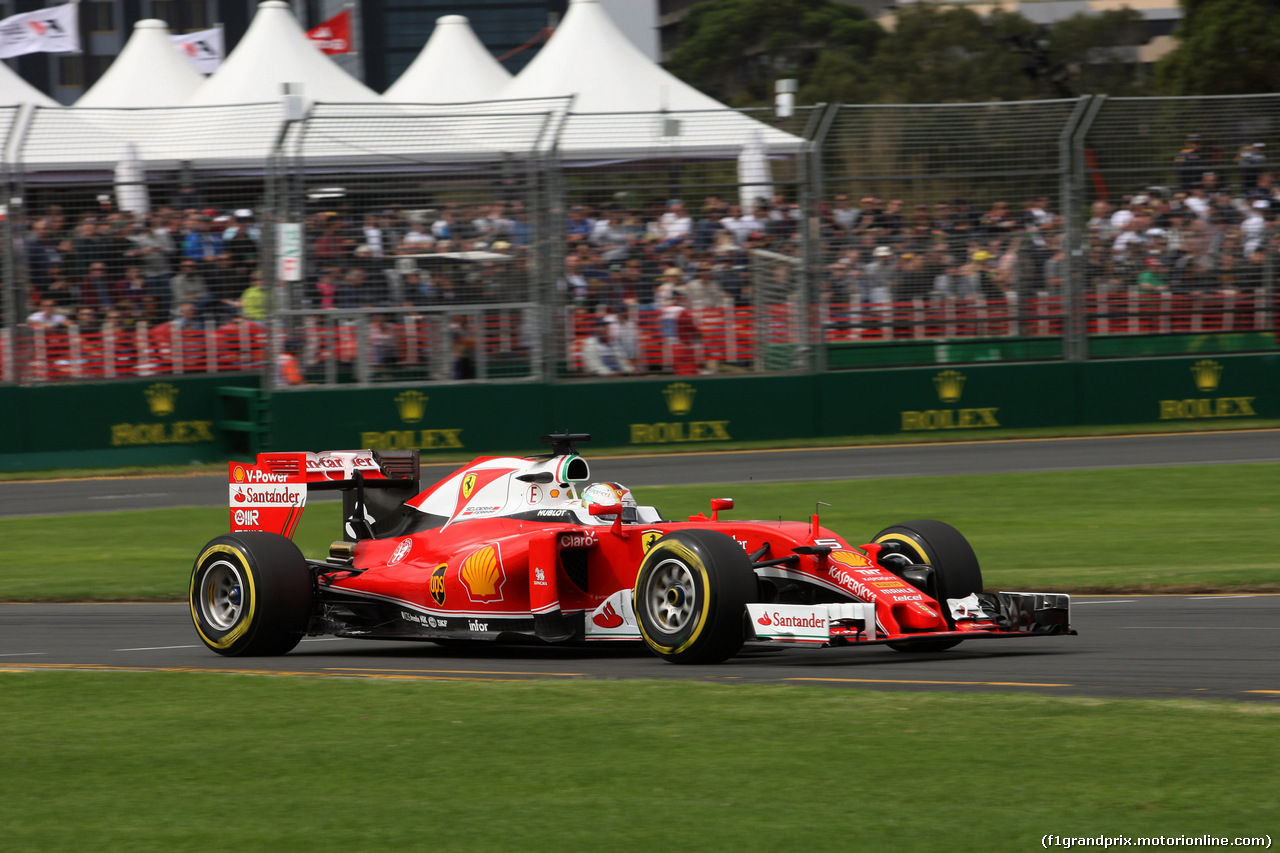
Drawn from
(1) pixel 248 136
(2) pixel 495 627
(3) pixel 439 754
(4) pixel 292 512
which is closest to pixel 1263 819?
(3) pixel 439 754

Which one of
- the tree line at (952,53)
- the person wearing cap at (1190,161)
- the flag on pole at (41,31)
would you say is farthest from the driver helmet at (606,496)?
the flag on pole at (41,31)

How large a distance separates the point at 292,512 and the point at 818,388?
13.6 m

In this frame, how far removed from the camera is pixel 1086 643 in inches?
376

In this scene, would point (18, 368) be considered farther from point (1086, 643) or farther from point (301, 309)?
point (1086, 643)

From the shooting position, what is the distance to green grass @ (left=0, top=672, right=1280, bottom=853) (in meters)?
5.23

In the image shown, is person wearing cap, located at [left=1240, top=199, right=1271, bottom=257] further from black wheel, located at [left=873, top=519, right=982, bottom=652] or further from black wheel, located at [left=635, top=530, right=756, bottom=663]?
black wheel, located at [left=635, top=530, right=756, bottom=663]

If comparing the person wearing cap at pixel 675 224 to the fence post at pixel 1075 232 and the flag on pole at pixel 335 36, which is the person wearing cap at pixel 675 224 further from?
the flag on pole at pixel 335 36

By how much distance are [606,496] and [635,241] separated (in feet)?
45.3

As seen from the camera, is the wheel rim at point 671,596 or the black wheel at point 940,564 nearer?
the wheel rim at point 671,596

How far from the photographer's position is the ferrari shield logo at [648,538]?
9.31 m

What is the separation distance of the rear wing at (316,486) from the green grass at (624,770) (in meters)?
2.95

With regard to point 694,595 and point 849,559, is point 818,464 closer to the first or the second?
point 849,559

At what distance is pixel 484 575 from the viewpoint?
9.71 metres

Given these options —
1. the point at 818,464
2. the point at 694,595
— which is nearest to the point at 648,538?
the point at 694,595
